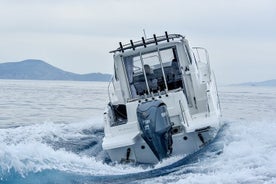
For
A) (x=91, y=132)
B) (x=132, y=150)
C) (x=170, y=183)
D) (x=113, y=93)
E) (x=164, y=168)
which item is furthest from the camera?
(x=91, y=132)

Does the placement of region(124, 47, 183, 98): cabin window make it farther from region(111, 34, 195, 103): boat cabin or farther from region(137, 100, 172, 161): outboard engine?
region(137, 100, 172, 161): outboard engine

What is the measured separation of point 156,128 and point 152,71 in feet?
13.3

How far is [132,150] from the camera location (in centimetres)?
998

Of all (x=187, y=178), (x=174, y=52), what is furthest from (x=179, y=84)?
(x=187, y=178)

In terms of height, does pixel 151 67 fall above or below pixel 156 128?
above

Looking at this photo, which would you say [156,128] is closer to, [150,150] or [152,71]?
[150,150]

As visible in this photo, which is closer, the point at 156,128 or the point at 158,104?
the point at 156,128

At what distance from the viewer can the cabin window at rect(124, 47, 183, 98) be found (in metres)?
12.6

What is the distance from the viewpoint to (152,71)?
1278 centimetres

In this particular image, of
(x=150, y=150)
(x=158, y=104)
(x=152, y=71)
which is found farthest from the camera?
(x=152, y=71)

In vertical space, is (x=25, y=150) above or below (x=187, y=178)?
above

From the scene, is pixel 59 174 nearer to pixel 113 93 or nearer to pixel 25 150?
pixel 25 150

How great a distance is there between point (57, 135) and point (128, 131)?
4664 mm

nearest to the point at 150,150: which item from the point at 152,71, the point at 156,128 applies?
the point at 156,128
